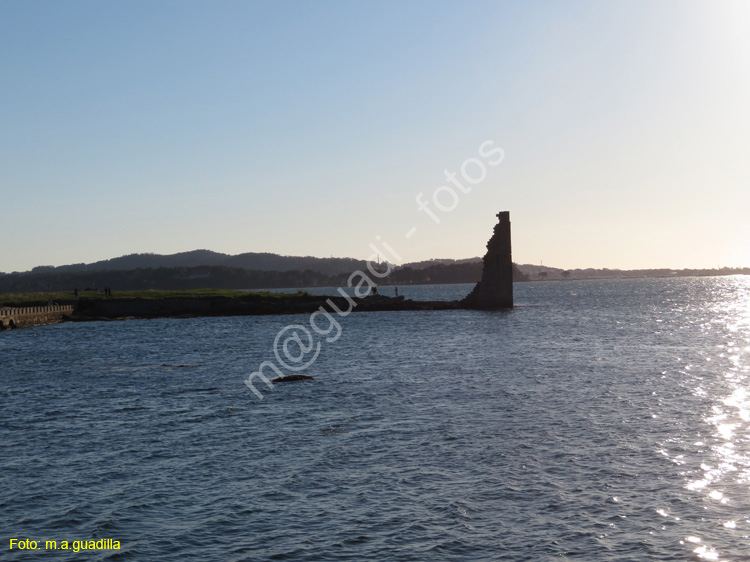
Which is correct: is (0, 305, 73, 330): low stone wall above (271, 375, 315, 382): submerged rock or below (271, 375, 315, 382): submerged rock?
above

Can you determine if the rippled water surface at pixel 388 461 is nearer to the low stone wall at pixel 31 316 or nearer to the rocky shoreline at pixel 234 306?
the low stone wall at pixel 31 316

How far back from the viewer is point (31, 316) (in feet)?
282

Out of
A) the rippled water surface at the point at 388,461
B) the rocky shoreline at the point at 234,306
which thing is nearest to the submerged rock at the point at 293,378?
the rippled water surface at the point at 388,461

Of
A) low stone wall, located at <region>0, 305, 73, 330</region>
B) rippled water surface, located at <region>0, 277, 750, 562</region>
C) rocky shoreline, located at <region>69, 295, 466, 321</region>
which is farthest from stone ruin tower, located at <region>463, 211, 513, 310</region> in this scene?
low stone wall, located at <region>0, 305, 73, 330</region>

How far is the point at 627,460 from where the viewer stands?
20203mm

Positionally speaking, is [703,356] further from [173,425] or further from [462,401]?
[173,425]

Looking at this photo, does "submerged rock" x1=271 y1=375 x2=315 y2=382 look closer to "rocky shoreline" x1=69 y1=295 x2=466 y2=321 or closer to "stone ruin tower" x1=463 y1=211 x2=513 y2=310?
"stone ruin tower" x1=463 y1=211 x2=513 y2=310

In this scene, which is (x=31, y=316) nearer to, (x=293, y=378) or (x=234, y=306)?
(x=234, y=306)

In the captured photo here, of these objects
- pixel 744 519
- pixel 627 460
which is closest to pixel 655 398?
pixel 627 460

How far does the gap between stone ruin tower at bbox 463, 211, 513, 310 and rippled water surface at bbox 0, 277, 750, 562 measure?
179ft

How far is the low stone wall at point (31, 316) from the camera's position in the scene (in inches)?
3172

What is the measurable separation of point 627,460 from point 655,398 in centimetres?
1128

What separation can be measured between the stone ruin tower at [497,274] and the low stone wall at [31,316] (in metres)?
56.9

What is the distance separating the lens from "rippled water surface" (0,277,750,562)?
1478 cm
